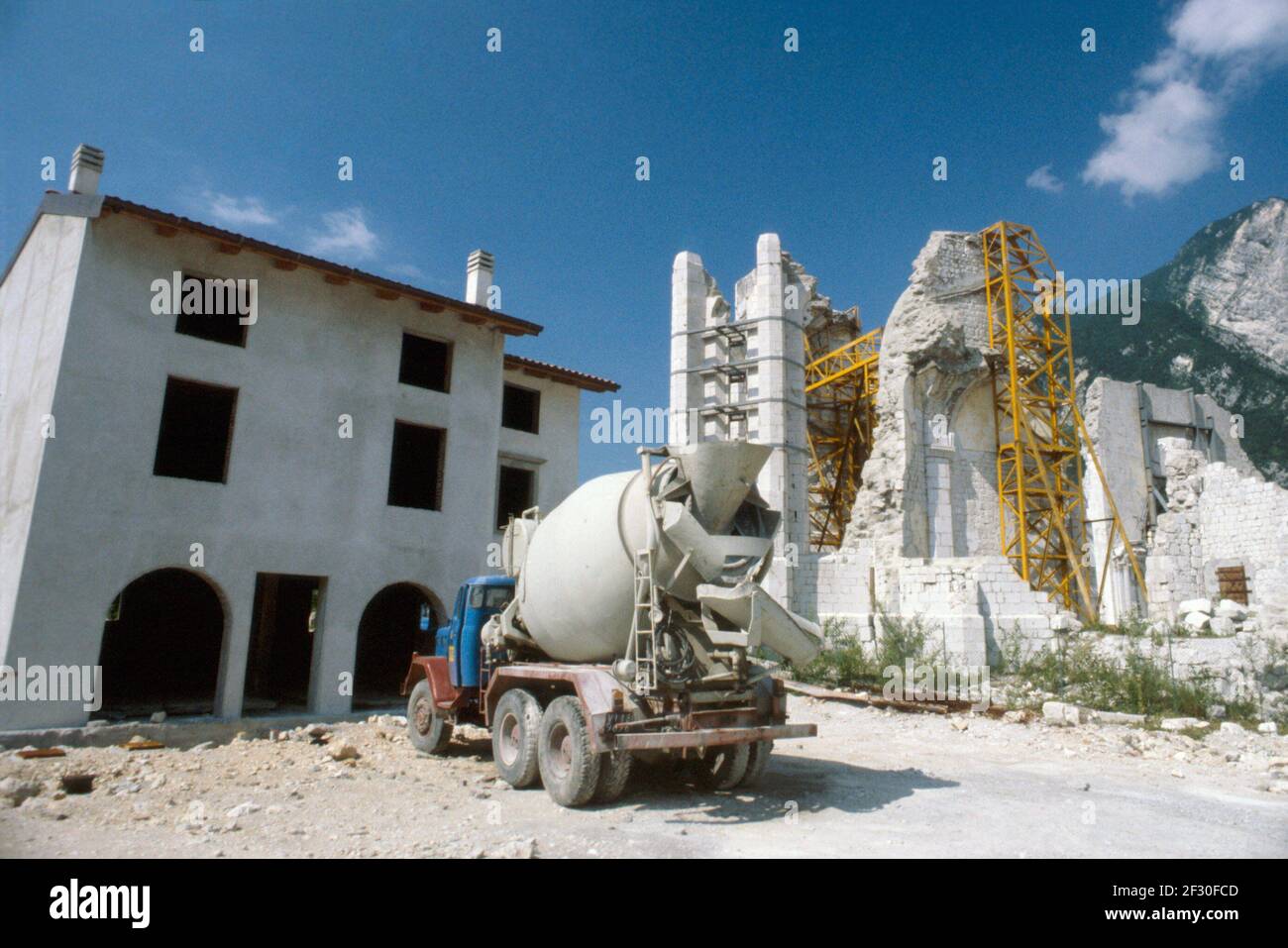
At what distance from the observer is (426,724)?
10562 millimetres

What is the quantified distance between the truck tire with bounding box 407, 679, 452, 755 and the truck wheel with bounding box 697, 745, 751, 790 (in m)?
3.96

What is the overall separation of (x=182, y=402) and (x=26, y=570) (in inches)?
216

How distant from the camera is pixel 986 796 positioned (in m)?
7.98

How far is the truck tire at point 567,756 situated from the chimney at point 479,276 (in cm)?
1124

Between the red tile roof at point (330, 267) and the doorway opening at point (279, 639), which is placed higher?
the red tile roof at point (330, 267)

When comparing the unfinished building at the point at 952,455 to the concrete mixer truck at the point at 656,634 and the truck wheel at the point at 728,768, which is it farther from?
the concrete mixer truck at the point at 656,634

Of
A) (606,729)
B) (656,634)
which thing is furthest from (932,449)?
(606,729)

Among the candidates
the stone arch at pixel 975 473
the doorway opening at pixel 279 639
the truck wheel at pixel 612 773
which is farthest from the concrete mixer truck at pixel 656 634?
the stone arch at pixel 975 473

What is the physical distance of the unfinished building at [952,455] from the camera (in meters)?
19.1

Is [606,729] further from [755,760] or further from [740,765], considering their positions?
[755,760]

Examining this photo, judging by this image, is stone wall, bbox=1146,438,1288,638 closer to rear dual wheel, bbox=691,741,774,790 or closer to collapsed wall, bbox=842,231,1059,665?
collapsed wall, bbox=842,231,1059,665

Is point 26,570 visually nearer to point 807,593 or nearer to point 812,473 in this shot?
point 807,593

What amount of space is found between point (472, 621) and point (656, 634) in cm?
375
